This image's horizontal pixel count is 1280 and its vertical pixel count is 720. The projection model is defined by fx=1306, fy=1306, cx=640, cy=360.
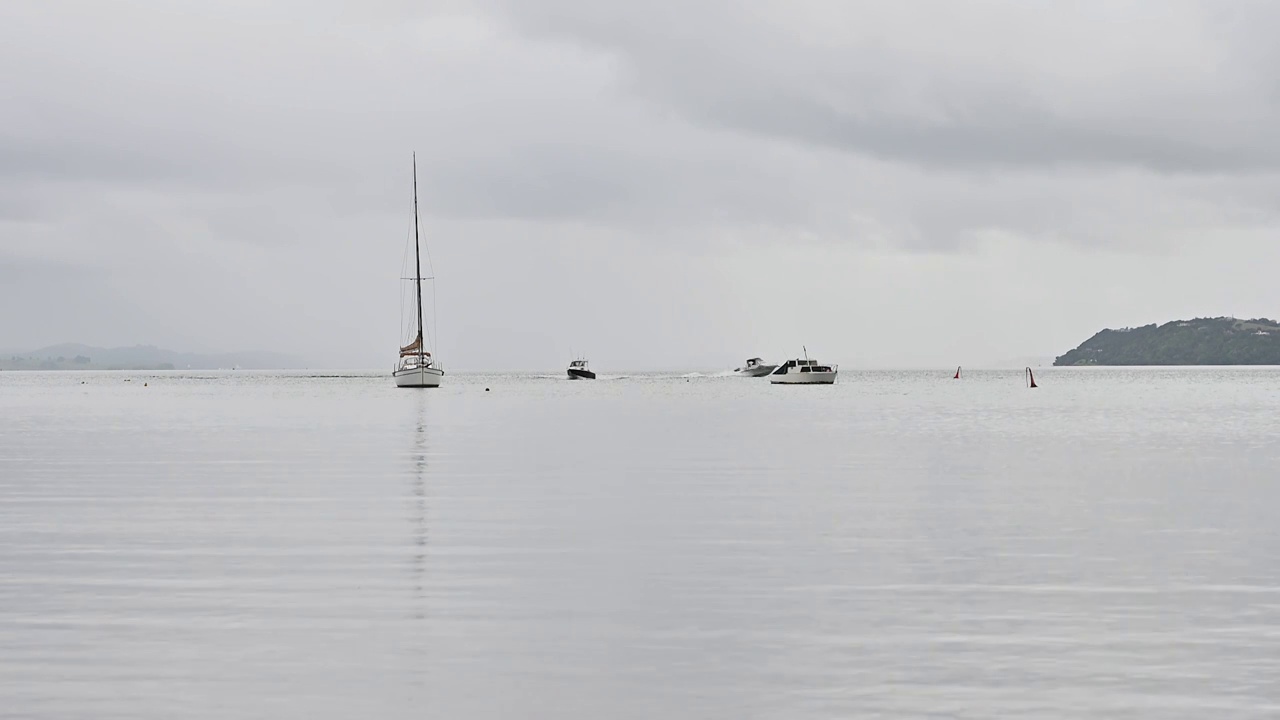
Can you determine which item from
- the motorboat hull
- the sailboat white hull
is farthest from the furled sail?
the motorboat hull

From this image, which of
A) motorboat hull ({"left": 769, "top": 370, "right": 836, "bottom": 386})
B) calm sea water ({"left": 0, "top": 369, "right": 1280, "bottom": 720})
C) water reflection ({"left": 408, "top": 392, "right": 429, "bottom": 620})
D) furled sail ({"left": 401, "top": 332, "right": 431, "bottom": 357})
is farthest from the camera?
motorboat hull ({"left": 769, "top": 370, "right": 836, "bottom": 386})

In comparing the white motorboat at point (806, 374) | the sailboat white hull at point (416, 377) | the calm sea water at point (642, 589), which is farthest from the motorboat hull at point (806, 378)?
the calm sea water at point (642, 589)

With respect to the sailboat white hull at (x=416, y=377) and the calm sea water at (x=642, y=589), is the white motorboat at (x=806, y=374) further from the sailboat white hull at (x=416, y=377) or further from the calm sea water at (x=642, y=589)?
the calm sea water at (x=642, y=589)

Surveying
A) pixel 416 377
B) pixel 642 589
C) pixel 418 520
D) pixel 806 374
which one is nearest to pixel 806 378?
pixel 806 374

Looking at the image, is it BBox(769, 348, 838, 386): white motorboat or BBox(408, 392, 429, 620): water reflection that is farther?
BBox(769, 348, 838, 386): white motorboat

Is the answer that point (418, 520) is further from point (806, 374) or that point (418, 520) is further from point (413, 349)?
point (806, 374)

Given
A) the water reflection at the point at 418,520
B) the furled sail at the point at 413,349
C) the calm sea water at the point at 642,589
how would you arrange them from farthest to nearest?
the furled sail at the point at 413,349
the water reflection at the point at 418,520
the calm sea water at the point at 642,589

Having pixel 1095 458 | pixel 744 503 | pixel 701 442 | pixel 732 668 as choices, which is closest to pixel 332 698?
pixel 732 668

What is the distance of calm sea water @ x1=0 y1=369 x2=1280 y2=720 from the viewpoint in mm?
11609

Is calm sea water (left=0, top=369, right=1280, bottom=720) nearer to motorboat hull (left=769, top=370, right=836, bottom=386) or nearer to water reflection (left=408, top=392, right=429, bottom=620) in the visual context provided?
water reflection (left=408, top=392, right=429, bottom=620)

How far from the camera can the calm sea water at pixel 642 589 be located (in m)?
11.6

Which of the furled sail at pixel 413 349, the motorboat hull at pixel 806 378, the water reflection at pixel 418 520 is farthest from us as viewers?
the motorboat hull at pixel 806 378

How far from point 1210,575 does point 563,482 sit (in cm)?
1884

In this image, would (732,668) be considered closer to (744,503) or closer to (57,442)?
(744,503)
